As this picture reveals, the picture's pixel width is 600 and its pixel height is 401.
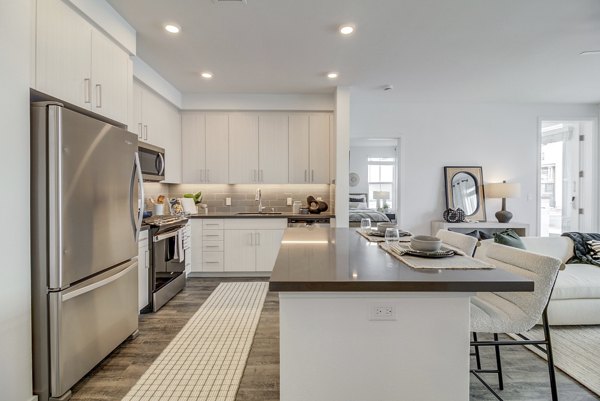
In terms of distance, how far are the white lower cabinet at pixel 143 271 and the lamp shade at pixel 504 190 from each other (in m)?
5.04

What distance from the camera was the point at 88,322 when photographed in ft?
6.78

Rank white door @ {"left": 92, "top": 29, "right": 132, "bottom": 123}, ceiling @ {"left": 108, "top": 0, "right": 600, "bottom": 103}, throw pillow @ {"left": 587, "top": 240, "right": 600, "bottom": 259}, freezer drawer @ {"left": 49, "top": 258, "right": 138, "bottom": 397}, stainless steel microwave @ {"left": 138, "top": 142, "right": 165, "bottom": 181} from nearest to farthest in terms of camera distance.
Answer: freezer drawer @ {"left": 49, "top": 258, "right": 138, "bottom": 397} → white door @ {"left": 92, "top": 29, "right": 132, "bottom": 123} → ceiling @ {"left": 108, "top": 0, "right": 600, "bottom": 103} → throw pillow @ {"left": 587, "top": 240, "right": 600, "bottom": 259} → stainless steel microwave @ {"left": 138, "top": 142, "right": 165, "bottom": 181}

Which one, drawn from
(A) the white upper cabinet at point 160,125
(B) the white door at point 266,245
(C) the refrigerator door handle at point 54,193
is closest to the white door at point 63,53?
(C) the refrigerator door handle at point 54,193

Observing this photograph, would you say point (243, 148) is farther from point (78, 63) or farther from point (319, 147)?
point (78, 63)

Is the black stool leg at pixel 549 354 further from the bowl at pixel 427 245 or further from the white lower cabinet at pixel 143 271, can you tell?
the white lower cabinet at pixel 143 271

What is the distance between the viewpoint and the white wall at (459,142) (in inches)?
211

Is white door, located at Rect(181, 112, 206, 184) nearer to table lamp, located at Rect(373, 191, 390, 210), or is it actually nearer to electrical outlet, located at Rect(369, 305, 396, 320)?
electrical outlet, located at Rect(369, 305, 396, 320)

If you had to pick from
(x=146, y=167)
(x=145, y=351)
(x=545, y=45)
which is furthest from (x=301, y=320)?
(x=545, y=45)

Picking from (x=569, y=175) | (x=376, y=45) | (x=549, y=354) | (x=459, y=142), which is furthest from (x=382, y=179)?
(x=549, y=354)

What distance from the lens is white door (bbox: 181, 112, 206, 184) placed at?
4953mm

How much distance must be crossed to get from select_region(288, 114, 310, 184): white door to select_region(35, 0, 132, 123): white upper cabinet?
2.58 metres

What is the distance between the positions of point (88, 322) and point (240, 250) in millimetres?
2606

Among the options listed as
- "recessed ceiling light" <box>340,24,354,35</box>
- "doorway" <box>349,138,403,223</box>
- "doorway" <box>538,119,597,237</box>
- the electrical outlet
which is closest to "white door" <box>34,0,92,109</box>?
"recessed ceiling light" <box>340,24,354,35</box>

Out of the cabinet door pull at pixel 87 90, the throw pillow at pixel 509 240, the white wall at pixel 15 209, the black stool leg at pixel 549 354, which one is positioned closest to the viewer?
the white wall at pixel 15 209
